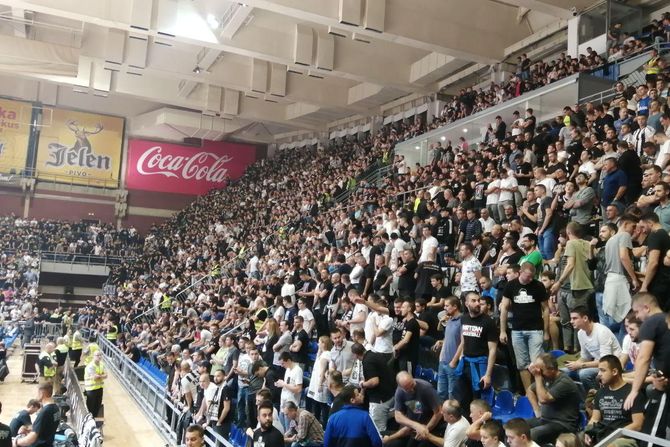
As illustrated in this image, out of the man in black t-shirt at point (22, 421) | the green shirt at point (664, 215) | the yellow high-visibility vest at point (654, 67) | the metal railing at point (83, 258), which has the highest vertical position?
the yellow high-visibility vest at point (654, 67)

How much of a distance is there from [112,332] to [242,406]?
12.5 m

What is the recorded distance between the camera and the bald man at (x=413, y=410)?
5730 mm

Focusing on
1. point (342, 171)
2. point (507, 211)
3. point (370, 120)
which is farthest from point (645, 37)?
point (370, 120)

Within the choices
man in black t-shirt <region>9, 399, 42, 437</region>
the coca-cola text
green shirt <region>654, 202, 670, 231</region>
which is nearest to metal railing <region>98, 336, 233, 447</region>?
man in black t-shirt <region>9, 399, 42, 437</region>

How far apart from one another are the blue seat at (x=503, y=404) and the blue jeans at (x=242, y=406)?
373 centimetres

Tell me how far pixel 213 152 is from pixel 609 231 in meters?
30.9

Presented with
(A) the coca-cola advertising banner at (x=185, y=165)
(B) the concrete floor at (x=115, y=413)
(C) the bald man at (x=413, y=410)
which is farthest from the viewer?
(A) the coca-cola advertising banner at (x=185, y=165)

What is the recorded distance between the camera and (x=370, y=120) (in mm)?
27750

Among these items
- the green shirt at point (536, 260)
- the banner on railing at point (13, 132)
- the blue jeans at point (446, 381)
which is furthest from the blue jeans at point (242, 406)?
the banner on railing at point (13, 132)

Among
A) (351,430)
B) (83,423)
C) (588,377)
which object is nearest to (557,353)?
(588,377)

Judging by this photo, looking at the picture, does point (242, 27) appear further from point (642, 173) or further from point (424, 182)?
point (642, 173)

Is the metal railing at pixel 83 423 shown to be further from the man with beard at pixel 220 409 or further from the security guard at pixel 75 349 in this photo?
the security guard at pixel 75 349

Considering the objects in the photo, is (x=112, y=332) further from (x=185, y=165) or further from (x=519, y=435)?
(x=519, y=435)

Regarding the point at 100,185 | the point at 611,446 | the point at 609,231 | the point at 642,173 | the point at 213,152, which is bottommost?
the point at 611,446
